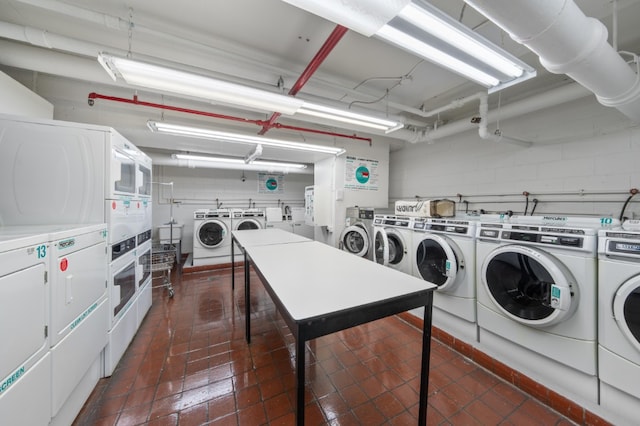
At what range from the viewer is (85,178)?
5.76 ft

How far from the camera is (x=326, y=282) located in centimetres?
132

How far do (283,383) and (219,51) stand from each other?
9.84 ft

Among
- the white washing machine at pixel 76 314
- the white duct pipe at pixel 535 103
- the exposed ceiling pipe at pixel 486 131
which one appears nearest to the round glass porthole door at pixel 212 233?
the white washing machine at pixel 76 314

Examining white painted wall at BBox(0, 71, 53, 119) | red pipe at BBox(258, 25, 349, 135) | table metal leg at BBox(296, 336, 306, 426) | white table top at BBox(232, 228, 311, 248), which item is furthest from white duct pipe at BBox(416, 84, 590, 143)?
white painted wall at BBox(0, 71, 53, 119)

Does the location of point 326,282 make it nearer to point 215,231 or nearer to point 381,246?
point 381,246

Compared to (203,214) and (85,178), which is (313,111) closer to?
(85,178)

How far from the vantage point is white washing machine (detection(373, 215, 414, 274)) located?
2844 mm

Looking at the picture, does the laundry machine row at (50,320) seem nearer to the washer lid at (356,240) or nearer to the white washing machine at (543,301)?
the white washing machine at (543,301)

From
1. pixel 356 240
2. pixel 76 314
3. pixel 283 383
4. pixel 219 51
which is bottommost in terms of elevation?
pixel 283 383

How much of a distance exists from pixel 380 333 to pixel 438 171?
3.32 meters

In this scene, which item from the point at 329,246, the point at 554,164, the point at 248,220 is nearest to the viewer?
the point at 329,246

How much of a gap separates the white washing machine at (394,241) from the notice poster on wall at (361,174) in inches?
55.6

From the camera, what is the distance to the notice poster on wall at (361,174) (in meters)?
4.59

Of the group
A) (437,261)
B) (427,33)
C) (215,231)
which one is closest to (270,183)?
(215,231)
